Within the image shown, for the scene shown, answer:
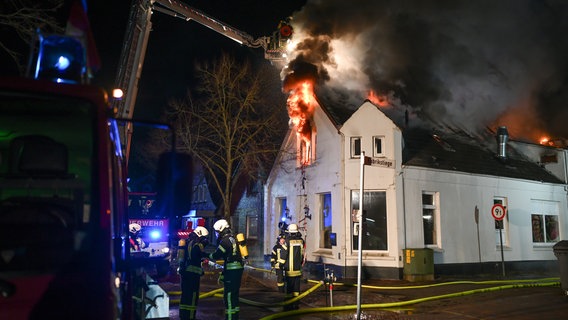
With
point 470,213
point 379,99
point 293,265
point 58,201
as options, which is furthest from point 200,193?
point 58,201

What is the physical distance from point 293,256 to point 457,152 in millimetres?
9525

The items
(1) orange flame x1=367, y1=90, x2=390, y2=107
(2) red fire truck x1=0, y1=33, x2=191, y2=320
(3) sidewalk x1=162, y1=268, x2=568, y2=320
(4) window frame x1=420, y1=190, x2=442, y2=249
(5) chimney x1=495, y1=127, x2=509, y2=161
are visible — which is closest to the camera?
(2) red fire truck x1=0, y1=33, x2=191, y2=320

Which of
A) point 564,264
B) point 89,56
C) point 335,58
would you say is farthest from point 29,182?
point 335,58

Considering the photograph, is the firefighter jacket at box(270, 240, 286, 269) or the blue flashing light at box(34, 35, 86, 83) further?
the firefighter jacket at box(270, 240, 286, 269)

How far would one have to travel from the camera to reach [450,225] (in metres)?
14.9

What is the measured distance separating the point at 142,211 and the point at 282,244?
768 cm

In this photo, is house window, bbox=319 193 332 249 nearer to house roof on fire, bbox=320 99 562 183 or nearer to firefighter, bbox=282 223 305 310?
house roof on fire, bbox=320 99 562 183

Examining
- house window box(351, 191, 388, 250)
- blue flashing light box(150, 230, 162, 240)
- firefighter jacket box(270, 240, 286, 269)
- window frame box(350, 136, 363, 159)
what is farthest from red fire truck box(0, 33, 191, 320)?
blue flashing light box(150, 230, 162, 240)

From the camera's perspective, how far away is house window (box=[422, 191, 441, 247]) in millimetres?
14648

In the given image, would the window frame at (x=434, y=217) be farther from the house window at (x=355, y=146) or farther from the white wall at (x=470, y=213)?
the house window at (x=355, y=146)

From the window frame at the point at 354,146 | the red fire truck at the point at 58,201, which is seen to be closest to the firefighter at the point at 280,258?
the window frame at the point at 354,146

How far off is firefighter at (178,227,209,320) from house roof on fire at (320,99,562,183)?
8.36 m

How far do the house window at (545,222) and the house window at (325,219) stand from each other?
8.63 m

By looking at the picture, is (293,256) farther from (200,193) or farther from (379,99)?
(200,193)
